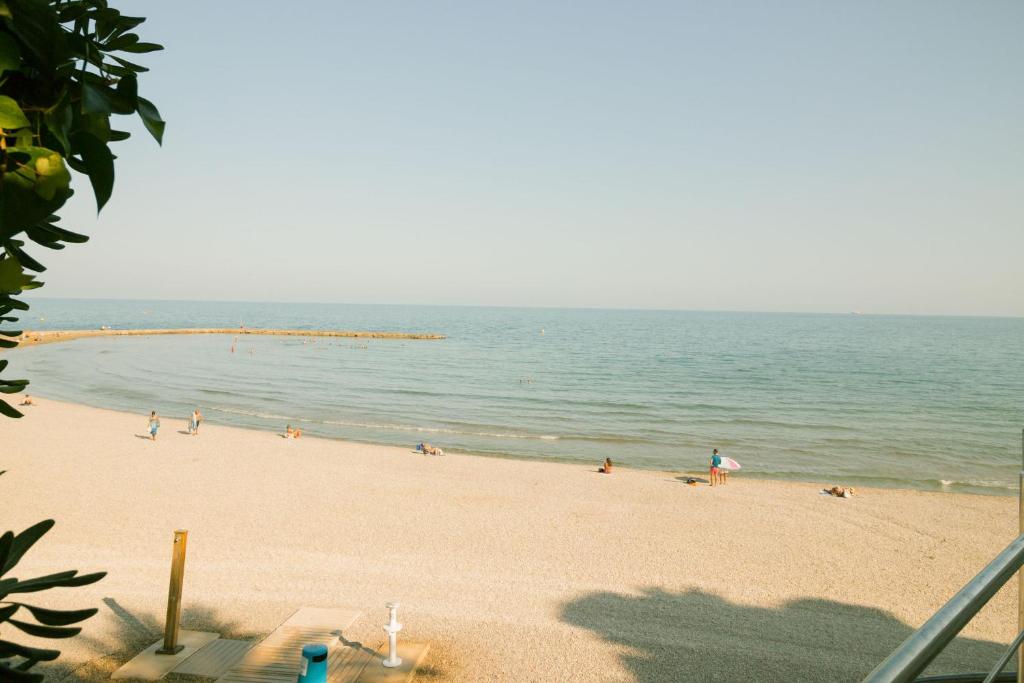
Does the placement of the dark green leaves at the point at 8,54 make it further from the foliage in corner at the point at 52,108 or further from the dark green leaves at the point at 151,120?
the dark green leaves at the point at 151,120

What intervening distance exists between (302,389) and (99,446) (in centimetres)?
2343

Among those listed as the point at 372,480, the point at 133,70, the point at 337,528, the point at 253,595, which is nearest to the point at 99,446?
the point at 372,480

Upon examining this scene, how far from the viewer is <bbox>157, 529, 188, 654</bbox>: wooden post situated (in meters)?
8.74

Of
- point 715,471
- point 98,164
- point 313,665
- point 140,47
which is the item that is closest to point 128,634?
point 313,665

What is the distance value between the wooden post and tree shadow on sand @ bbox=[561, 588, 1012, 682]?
19.7ft

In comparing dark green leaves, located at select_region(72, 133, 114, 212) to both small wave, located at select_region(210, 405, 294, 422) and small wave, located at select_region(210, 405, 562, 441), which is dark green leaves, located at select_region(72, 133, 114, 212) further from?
small wave, located at select_region(210, 405, 294, 422)

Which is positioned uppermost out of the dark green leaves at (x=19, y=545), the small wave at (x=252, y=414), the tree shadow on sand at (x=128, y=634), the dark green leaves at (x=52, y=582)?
the dark green leaves at (x=19, y=545)

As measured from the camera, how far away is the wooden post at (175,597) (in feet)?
28.7

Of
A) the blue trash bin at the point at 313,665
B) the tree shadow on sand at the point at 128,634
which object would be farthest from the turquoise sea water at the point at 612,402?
the blue trash bin at the point at 313,665

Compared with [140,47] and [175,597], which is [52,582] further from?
[175,597]

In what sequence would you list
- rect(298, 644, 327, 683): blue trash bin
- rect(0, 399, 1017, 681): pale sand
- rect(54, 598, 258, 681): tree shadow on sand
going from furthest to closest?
rect(0, 399, 1017, 681): pale sand → rect(54, 598, 258, 681): tree shadow on sand → rect(298, 644, 327, 683): blue trash bin

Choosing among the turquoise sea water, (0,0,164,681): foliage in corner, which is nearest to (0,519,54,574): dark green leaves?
(0,0,164,681): foliage in corner

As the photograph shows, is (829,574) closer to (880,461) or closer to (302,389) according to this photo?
(880,461)

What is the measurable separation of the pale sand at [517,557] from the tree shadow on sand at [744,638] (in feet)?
0.15
